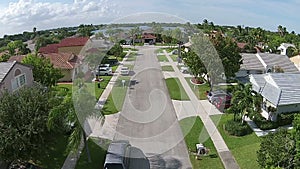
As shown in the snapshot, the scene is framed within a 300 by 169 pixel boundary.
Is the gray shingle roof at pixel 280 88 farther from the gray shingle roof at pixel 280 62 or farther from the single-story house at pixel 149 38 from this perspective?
the single-story house at pixel 149 38

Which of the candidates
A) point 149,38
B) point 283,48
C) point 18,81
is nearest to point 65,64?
point 18,81

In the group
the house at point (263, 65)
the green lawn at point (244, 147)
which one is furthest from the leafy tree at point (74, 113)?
the house at point (263, 65)

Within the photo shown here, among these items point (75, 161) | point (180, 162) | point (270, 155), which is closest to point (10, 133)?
point (75, 161)

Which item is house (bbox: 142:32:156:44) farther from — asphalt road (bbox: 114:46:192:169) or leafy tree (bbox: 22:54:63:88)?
leafy tree (bbox: 22:54:63:88)

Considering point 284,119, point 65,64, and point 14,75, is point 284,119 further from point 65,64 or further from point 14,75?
point 65,64

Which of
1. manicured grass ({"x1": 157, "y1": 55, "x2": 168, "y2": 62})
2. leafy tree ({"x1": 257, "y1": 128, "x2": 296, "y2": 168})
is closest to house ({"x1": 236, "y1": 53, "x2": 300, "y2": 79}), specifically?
manicured grass ({"x1": 157, "y1": 55, "x2": 168, "y2": 62})
